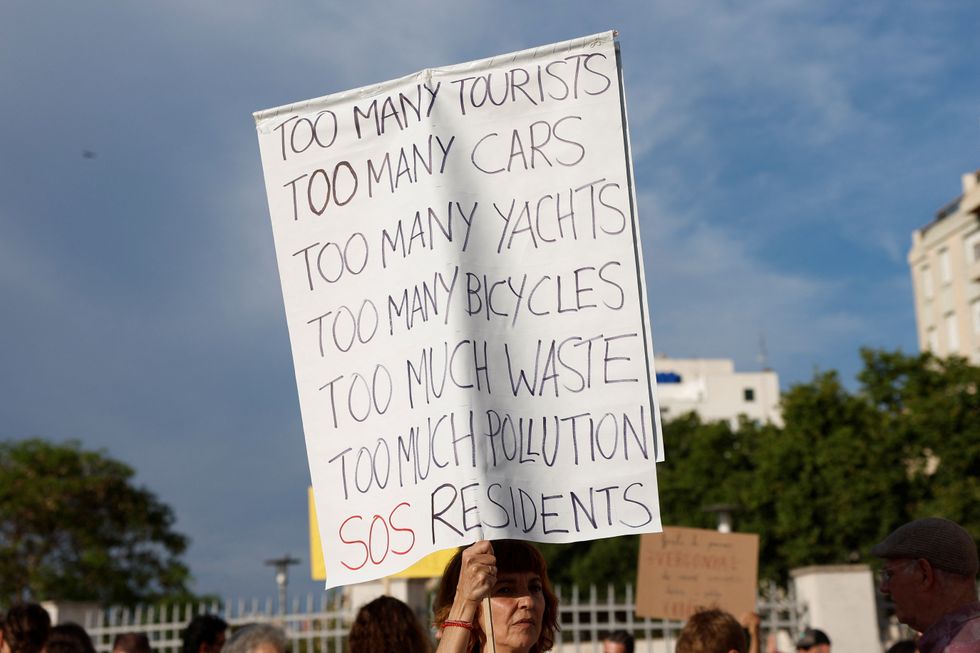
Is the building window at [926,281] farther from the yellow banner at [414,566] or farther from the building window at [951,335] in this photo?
the yellow banner at [414,566]

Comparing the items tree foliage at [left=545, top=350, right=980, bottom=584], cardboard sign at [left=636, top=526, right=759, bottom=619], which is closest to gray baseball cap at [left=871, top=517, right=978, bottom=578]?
cardboard sign at [left=636, top=526, right=759, bottom=619]

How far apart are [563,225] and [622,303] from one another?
1.01 feet

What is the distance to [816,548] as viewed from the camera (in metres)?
36.2

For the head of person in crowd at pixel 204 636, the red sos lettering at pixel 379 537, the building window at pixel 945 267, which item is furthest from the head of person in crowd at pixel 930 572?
the building window at pixel 945 267

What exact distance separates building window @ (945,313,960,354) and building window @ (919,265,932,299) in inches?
77.9

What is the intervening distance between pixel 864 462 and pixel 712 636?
33.1m

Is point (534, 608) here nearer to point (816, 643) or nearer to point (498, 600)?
point (498, 600)

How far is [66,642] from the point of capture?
5.30 metres

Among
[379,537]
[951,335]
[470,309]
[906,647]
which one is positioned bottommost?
[906,647]

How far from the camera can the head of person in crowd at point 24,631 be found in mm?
5332

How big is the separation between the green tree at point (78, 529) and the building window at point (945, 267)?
3641 cm

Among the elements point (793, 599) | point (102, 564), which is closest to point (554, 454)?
point (793, 599)

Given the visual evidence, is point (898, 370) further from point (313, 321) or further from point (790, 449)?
point (313, 321)

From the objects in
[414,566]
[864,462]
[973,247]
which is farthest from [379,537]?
[973,247]
